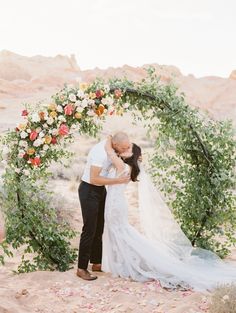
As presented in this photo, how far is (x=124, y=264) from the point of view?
6844 mm

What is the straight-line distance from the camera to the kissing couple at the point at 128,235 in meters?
6.52

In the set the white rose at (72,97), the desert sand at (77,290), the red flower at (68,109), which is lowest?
the desert sand at (77,290)

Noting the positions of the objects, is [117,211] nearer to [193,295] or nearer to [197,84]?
[193,295]

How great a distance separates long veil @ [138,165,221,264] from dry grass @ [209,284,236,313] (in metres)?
1.53

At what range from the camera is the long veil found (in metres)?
7.08

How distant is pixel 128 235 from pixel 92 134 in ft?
4.71

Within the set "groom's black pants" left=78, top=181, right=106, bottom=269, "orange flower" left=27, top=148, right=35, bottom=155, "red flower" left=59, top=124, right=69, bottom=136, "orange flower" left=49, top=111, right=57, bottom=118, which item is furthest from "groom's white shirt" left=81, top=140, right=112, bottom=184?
"orange flower" left=49, top=111, right=57, bottom=118

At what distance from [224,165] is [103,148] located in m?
2.03

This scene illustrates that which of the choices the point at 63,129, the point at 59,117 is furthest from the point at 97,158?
the point at 59,117

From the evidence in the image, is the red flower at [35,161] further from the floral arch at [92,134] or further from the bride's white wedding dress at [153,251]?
the bride's white wedding dress at [153,251]

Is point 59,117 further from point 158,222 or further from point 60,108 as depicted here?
point 158,222

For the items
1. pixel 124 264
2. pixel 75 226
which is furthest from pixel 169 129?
pixel 75 226

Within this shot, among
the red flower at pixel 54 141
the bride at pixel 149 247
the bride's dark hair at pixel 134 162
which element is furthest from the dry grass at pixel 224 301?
the red flower at pixel 54 141

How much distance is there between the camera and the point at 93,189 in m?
6.67
